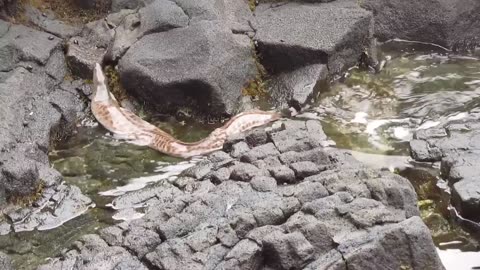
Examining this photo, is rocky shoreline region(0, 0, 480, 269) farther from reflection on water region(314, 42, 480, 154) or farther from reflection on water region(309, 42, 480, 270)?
reflection on water region(314, 42, 480, 154)

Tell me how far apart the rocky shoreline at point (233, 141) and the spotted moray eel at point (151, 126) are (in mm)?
251

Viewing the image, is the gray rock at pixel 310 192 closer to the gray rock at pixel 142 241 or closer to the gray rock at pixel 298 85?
the gray rock at pixel 142 241

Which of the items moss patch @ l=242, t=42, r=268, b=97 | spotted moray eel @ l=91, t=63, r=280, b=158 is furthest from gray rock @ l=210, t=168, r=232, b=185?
moss patch @ l=242, t=42, r=268, b=97

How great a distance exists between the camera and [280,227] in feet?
16.0

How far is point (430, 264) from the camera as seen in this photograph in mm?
A: 4918

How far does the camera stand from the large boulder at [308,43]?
334 inches

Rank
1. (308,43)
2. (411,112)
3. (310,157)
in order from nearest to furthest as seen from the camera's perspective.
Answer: (310,157) → (411,112) → (308,43)

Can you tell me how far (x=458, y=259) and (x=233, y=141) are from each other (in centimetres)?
249

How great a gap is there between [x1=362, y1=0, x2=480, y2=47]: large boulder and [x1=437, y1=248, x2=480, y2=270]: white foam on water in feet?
14.7

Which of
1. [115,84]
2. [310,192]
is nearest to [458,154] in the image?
[310,192]

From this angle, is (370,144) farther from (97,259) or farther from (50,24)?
(50,24)

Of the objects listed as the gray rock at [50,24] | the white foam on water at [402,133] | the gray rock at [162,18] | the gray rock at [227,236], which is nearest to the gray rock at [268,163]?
the gray rock at [227,236]

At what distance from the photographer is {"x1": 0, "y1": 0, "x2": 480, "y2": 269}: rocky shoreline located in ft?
15.9

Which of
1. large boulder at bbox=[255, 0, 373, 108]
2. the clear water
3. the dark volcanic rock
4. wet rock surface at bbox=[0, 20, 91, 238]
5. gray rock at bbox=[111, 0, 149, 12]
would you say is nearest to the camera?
the clear water
